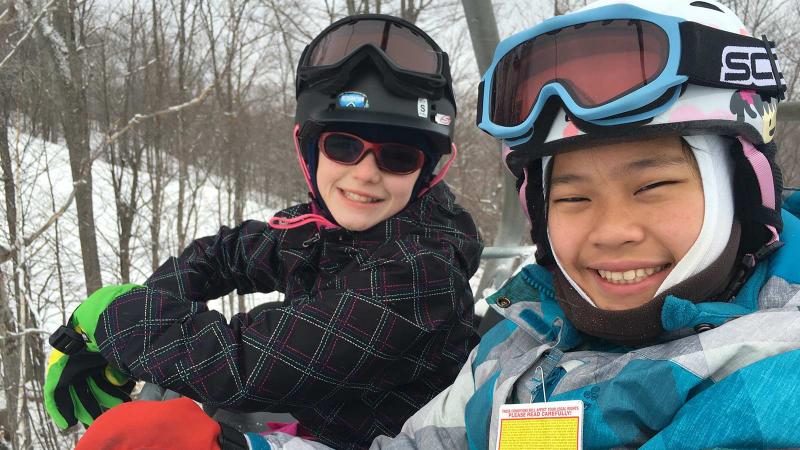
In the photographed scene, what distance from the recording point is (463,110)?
10.4 m

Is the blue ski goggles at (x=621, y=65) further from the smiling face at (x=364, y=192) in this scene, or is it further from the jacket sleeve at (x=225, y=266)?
the jacket sleeve at (x=225, y=266)

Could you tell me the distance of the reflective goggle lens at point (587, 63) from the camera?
102 cm

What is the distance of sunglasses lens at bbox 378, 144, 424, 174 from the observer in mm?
1715

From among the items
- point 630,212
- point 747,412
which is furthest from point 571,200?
point 747,412

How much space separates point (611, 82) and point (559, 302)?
0.48 meters

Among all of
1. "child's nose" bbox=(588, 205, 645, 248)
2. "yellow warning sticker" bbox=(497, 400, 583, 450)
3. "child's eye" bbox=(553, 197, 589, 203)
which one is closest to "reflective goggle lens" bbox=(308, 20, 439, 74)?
"child's eye" bbox=(553, 197, 589, 203)

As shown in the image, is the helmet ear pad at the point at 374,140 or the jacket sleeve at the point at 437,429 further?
the helmet ear pad at the point at 374,140

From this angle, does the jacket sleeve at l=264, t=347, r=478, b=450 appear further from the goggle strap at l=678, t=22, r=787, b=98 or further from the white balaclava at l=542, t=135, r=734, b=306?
the goggle strap at l=678, t=22, r=787, b=98

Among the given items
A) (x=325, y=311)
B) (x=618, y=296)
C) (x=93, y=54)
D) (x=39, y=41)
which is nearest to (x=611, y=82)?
(x=618, y=296)

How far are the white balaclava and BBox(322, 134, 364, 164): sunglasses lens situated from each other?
1.01m

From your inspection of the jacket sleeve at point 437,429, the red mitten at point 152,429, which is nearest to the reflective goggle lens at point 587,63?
the jacket sleeve at point 437,429

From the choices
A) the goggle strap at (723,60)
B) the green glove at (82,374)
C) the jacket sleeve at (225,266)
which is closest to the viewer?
the goggle strap at (723,60)

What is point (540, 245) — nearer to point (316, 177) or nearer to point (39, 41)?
point (316, 177)

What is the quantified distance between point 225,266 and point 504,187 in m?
1.39
